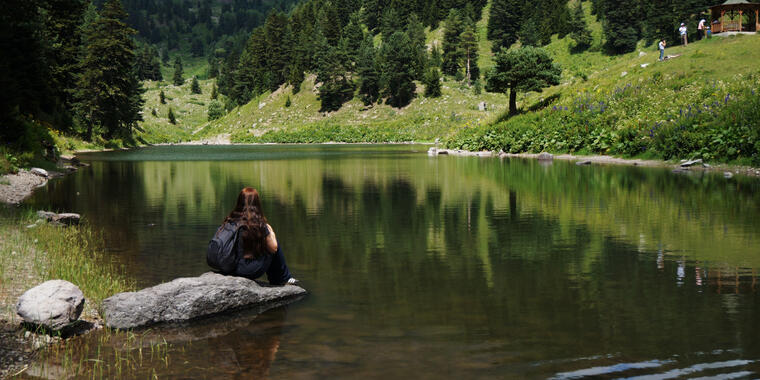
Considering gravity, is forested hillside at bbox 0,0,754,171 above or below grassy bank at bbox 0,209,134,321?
above

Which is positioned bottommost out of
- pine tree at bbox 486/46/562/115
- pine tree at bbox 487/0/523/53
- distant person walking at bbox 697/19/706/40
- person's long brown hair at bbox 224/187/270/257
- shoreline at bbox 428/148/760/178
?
person's long brown hair at bbox 224/187/270/257

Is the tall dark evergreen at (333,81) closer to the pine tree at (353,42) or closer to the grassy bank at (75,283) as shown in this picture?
the pine tree at (353,42)

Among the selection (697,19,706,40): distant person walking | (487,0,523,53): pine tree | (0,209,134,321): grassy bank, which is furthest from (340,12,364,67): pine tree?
(0,209,134,321): grassy bank

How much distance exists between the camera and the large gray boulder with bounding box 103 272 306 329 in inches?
324

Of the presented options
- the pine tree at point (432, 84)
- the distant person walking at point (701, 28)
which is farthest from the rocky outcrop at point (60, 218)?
the pine tree at point (432, 84)

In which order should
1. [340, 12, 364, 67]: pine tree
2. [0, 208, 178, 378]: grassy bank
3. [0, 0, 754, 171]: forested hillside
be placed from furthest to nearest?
[340, 12, 364, 67]: pine tree, [0, 0, 754, 171]: forested hillside, [0, 208, 178, 378]: grassy bank

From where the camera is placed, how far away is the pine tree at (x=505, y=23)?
6107 inches

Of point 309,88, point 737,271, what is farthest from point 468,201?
point 309,88

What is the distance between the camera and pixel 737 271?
10.9m

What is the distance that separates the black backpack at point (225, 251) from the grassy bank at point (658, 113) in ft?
103

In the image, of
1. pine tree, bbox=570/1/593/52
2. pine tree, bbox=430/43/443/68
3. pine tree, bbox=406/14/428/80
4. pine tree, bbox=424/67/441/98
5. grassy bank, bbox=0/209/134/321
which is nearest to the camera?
grassy bank, bbox=0/209/134/321

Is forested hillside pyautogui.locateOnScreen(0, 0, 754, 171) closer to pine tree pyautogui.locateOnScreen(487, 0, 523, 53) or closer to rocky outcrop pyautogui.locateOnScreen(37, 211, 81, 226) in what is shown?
pine tree pyautogui.locateOnScreen(487, 0, 523, 53)

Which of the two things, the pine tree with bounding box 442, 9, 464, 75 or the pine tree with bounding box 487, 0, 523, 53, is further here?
the pine tree with bounding box 487, 0, 523, 53

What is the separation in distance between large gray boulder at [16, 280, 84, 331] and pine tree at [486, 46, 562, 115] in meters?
59.1
